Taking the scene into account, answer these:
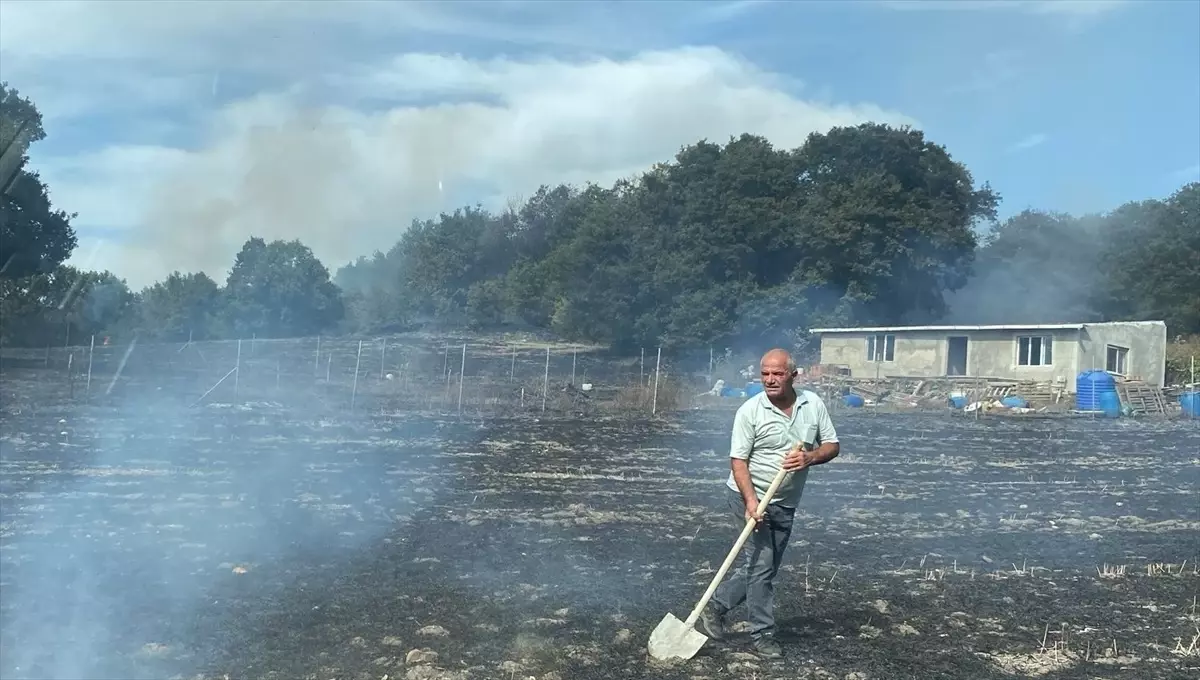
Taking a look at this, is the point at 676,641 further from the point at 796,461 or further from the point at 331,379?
the point at 331,379

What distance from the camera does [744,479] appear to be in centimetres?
555

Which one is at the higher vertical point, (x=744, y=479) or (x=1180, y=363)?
(x=1180, y=363)

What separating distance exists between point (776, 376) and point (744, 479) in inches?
22.8

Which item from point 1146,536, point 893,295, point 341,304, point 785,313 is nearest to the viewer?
point 1146,536

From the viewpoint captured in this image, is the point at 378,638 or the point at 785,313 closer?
the point at 378,638

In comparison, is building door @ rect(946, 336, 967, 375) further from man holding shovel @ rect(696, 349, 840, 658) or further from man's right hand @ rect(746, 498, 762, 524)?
man's right hand @ rect(746, 498, 762, 524)

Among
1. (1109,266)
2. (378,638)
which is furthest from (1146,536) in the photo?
(1109,266)

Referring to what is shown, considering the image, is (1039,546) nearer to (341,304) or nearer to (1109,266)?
(341,304)

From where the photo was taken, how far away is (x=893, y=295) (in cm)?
4500

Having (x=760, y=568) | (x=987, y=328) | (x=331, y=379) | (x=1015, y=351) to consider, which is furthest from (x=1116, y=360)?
(x=760, y=568)

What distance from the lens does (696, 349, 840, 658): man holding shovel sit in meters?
5.52

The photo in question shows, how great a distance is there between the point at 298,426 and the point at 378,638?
13425 millimetres

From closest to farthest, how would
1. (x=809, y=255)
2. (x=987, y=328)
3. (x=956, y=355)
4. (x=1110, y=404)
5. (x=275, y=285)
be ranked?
(x=275, y=285) → (x=1110, y=404) → (x=987, y=328) → (x=956, y=355) → (x=809, y=255)

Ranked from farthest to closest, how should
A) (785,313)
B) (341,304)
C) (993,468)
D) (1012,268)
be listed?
(1012,268)
(785,313)
(993,468)
(341,304)
